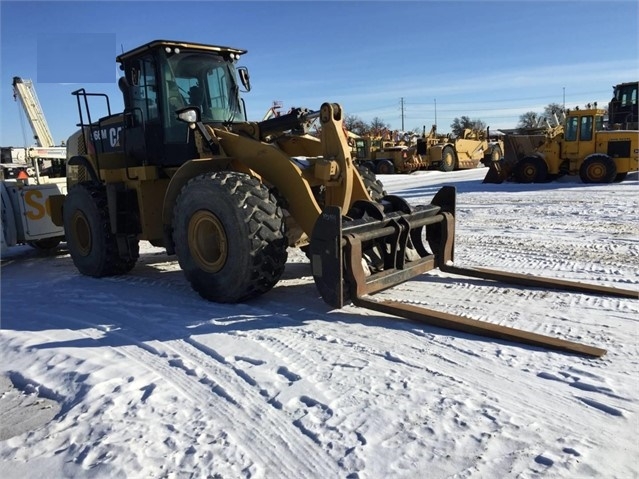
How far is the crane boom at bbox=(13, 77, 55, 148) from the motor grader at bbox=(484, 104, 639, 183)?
1755cm

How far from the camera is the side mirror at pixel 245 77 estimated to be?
6648 millimetres

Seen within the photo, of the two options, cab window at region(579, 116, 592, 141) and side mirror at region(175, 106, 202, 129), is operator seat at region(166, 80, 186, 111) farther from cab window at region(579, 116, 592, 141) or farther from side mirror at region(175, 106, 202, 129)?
cab window at region(579, 116, 592, 141)

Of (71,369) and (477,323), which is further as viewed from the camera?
(477,323)

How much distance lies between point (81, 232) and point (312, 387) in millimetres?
4992

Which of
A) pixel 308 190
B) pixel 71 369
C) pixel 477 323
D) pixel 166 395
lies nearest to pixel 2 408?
pixel 71 369

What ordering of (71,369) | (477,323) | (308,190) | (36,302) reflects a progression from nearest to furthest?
(71,369), (477,323), (308,190), (36,302)

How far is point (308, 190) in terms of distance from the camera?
5055 mm

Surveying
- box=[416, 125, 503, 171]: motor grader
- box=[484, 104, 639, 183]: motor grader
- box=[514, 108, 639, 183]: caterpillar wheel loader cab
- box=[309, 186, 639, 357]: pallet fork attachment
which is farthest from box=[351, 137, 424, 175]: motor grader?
box=[309, 186, 639, 357]: pallet fork attachment

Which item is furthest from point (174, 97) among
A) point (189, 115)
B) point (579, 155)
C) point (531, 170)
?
point (579, 155)

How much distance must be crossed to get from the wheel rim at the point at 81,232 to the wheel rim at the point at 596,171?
16.1 meters

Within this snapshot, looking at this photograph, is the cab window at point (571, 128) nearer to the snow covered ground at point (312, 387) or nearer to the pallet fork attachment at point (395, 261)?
the snow covered ground at point (312, 387)

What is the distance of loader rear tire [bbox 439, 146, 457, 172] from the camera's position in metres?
30.8

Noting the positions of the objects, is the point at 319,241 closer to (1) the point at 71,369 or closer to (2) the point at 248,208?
(2) the point at 248,208

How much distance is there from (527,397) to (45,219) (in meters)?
7.86
